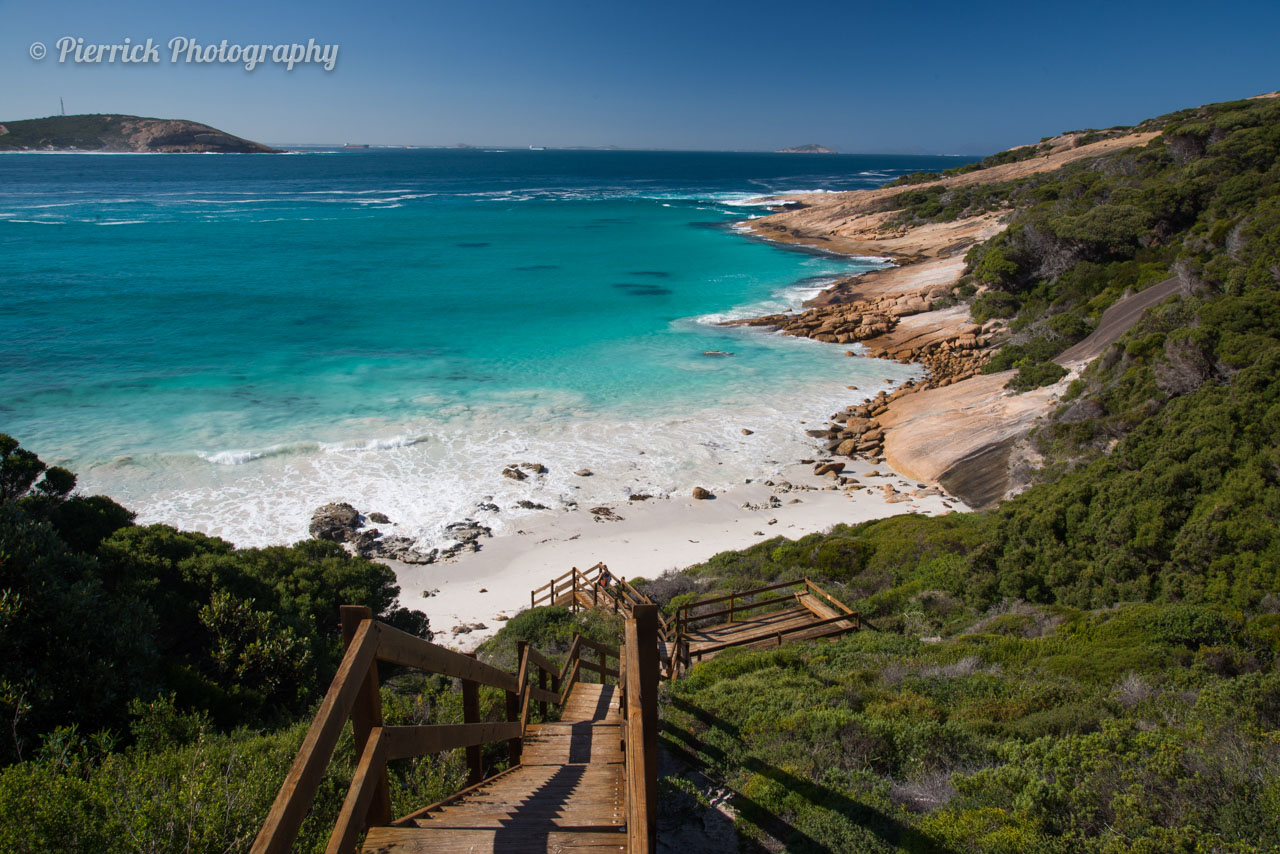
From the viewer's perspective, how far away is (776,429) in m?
26.4

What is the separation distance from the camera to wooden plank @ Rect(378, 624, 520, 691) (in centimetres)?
284

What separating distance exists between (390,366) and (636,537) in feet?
62.9

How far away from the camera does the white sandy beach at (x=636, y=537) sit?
53.4 ft

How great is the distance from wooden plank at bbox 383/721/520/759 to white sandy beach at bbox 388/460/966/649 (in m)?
10.8


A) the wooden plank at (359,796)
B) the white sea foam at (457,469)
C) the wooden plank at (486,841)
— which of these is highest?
the wooden plank at (359,796)

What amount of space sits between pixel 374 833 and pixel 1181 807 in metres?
4.86

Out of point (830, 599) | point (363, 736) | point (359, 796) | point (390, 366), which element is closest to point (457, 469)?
point (390, 366)

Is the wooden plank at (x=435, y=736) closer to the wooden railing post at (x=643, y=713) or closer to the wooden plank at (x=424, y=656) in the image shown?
the wooden plank at (x=424, y=656)

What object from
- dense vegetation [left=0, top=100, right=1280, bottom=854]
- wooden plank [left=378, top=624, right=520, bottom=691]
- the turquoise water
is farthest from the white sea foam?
wooden plank [left=378, top=624, right=520, bottom=691]

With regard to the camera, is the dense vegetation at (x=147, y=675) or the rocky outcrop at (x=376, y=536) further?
the rocky outcrop at (x=376, y=536)

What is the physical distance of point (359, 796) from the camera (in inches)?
99.6

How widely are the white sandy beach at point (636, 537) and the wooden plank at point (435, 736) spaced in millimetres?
10839

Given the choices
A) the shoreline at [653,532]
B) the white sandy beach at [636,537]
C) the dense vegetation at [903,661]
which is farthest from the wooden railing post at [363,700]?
the white sandy beach at [636,537]

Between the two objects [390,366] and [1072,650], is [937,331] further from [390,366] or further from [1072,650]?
[1072,650]
